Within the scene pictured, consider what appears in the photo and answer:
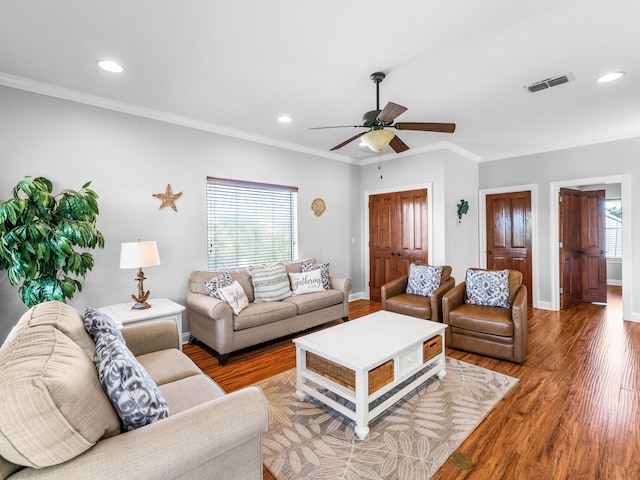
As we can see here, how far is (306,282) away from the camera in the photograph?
4.14m

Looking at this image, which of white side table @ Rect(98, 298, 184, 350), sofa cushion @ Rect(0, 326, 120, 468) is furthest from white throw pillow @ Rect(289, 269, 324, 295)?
sofa cushion @ Rect(0, 326, 120, 468)

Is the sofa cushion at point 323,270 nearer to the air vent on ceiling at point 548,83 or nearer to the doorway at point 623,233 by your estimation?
the air vent on ceiling at point 548,83

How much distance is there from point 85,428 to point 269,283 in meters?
2.89

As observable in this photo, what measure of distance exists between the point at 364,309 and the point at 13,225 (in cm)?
430

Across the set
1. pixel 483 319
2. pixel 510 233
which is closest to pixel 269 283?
pixel 483 319

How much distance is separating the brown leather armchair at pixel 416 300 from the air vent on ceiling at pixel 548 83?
2.14 meters

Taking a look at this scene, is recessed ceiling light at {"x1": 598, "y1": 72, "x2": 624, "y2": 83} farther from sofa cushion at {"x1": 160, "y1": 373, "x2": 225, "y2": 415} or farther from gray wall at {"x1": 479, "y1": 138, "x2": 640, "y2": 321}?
sofa cushion at {"x1": 160, "y1": 373, "x2": 225, "y2": 415}

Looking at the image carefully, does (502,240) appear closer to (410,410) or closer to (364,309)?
(364,309)

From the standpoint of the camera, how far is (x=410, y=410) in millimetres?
2275

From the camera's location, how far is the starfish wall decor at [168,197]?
354 cm

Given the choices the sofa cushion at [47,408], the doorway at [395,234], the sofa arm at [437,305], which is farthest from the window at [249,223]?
the sofa cushion at [47,408]

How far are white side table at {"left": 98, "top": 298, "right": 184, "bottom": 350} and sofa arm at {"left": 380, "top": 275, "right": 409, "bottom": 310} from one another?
2363mm

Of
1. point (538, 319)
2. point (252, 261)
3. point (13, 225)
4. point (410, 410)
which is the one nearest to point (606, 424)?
point (410, 410)

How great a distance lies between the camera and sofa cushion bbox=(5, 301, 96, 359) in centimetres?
142
